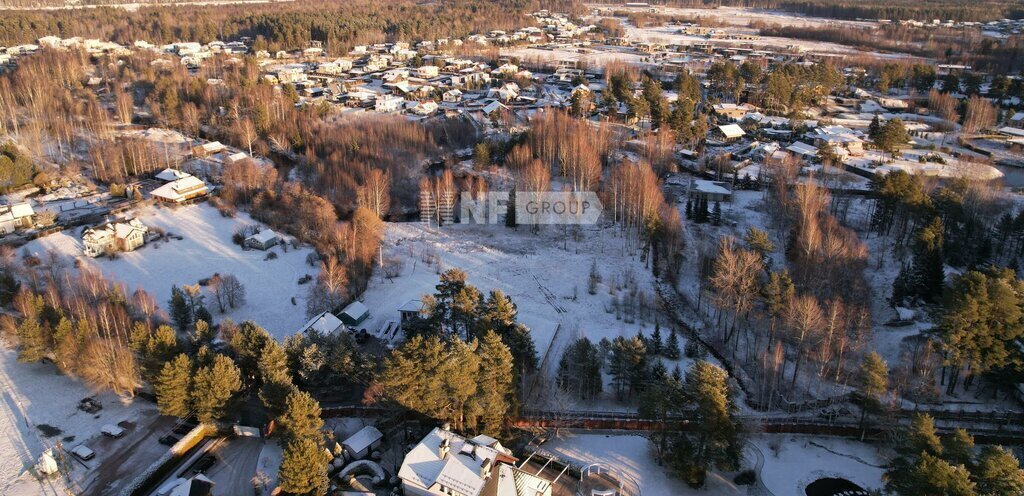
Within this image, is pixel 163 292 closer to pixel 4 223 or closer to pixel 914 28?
pixel 4 223

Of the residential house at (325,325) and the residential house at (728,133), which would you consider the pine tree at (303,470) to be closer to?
the residential house at (325,325)

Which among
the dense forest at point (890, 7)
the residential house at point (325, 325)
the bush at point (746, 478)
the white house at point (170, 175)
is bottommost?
the bush at point (746, 478)

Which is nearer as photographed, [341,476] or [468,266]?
[341,476]

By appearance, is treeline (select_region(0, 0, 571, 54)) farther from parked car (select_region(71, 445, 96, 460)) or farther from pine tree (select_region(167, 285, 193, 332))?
parked car (select_region(71, 445, 96, 460))

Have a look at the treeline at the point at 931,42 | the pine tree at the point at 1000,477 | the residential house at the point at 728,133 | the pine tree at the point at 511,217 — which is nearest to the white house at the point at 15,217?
the pine tree at the point at 511,217

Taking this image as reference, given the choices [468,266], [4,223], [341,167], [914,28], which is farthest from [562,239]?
[914,28]

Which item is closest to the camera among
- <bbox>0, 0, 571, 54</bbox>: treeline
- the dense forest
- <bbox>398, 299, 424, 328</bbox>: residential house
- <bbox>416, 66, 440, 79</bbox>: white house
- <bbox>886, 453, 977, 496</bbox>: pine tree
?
<bbox>886, 453, 977, 496</bbox>: pine tree

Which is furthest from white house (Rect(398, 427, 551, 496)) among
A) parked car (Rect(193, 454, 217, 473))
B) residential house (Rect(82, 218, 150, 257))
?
residential house (Rect(82, 218, 150, 257))
